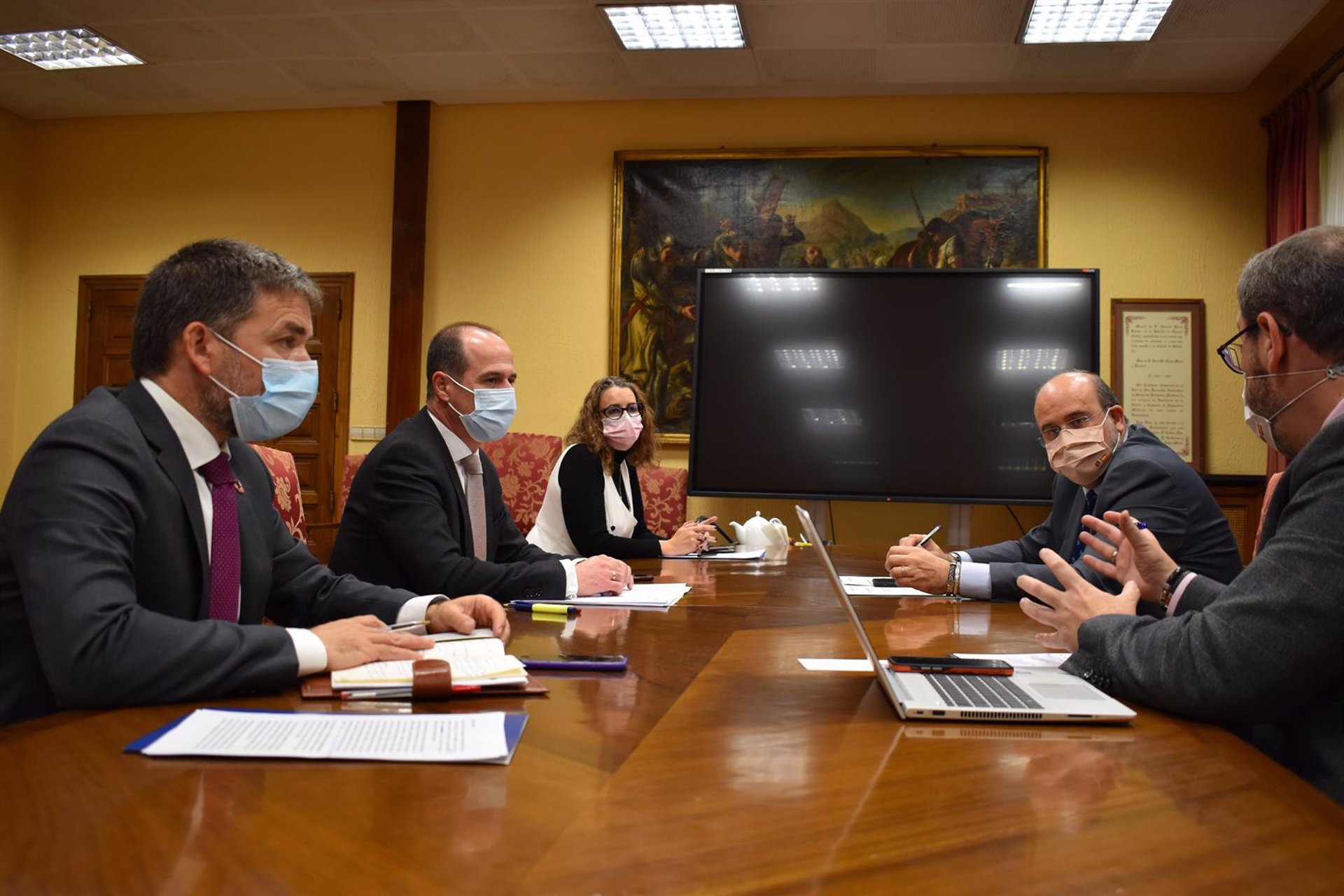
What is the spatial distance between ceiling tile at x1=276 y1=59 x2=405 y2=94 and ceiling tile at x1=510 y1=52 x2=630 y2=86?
77cm

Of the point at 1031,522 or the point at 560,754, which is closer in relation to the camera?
the point at 560,754

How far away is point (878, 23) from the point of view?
475 cm

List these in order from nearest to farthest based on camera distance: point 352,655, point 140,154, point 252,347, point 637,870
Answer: point 637,870
point 352,655
point 252,347
point 140,154

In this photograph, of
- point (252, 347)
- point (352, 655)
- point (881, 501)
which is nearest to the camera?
point (352, 655)

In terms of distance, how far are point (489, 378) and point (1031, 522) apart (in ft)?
12.0

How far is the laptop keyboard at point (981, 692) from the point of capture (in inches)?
48.2

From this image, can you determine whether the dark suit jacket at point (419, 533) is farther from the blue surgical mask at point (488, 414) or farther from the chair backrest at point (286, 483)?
the chair backrest at point (286, 483)

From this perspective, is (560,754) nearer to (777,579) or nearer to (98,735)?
(98,735)

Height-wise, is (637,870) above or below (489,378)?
below

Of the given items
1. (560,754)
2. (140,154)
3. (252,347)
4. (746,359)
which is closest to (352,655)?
(560,754)

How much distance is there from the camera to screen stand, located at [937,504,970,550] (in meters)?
5.14

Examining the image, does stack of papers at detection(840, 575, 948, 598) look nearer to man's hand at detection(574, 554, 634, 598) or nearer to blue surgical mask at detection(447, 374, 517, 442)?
man's hand at detection(574, 554, 634, 598)

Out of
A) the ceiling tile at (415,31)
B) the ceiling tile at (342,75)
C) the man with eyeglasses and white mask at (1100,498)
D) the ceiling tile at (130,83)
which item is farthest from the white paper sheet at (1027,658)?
the ceiling tile at (130,83)

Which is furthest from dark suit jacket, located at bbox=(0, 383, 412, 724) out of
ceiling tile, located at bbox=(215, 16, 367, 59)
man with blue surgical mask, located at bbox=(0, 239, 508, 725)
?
ceiling tile, located at bbox=(215, 16, 367, 59)
